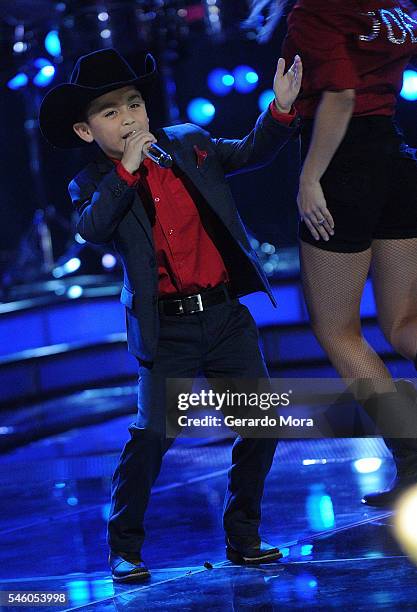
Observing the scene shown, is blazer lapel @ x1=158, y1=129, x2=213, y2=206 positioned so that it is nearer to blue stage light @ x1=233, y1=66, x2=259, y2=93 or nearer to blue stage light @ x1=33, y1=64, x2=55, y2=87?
blue stage light @ x1=233, y1=66, x2=259, y2=93

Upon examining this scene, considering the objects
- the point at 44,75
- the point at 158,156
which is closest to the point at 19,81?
the point at 44,75

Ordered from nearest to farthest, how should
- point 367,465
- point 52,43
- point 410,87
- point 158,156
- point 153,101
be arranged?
1. point 158,156
2. point 367,465
3. point 410,87
4. point 153,101
5. point 52,43

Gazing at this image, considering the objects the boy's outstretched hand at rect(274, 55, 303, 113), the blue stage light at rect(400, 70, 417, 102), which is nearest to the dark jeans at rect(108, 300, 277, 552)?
the boy's outstretched hand at rect(274, 55, 303, 113)

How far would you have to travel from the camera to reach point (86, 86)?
2379 mm

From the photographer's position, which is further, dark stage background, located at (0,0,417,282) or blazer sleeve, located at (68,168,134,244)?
dark stage background, located at (0,0,417,282)

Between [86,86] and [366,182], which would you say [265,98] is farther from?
[86,86]

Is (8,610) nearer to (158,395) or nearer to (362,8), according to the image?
(158,395)

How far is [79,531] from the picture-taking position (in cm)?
272

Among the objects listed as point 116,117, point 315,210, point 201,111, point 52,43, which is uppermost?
point 116,117

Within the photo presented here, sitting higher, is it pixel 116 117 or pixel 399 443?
pixel 116 117

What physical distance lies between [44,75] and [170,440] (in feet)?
10.3

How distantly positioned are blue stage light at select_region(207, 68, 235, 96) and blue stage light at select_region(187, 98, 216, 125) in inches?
3.3

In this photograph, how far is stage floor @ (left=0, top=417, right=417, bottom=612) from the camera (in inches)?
83.5

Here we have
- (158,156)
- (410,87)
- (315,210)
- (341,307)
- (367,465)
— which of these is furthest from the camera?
(410,87)
